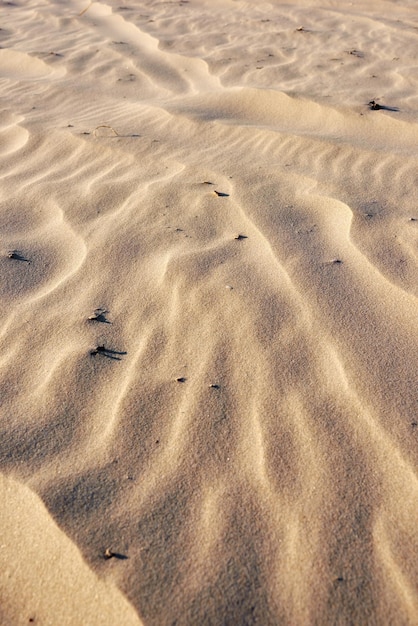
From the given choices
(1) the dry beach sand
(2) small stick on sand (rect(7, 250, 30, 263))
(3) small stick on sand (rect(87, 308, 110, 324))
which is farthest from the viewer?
(2) small stick on sand (rect(7, 250, 30, 263))

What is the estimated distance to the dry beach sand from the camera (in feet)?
3.75

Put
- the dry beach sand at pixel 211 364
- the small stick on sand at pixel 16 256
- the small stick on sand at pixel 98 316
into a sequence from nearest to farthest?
the dry beach sand at pixel 211 364 < the small stick on sand at pixel 98 316 < the small stick on sand at pixel 16 256

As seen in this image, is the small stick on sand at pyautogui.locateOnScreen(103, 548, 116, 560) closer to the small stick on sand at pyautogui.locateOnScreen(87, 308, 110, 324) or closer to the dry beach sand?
the dry beach sand

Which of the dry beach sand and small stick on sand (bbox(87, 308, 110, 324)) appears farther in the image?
small stick on sand (bbox(87, 308, 110, 324))

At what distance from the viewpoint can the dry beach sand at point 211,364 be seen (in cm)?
114

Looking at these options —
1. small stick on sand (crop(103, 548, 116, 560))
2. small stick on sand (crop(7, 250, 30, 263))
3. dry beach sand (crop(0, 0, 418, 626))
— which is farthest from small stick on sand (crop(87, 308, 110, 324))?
small stick on sand (crop(103, 548, 116, 560))

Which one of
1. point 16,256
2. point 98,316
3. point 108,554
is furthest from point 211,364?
point 16,256

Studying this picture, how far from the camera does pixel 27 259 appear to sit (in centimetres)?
210

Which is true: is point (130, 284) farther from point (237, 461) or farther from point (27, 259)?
point (237, 461)

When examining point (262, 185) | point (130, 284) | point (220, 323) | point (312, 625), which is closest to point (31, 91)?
point (262, 185)

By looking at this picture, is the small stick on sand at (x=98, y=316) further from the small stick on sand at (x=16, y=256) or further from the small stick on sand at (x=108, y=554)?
the small stick on sand at (x=108, y=554)

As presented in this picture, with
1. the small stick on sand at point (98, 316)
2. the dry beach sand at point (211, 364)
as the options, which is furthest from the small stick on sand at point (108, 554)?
the small stick on sand at point (98, 316)

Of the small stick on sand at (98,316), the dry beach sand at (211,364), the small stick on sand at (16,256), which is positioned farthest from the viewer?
the small stick on sand at (16,256)

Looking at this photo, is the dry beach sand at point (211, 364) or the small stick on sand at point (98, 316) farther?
the small stick on sand at point (98, 316)
